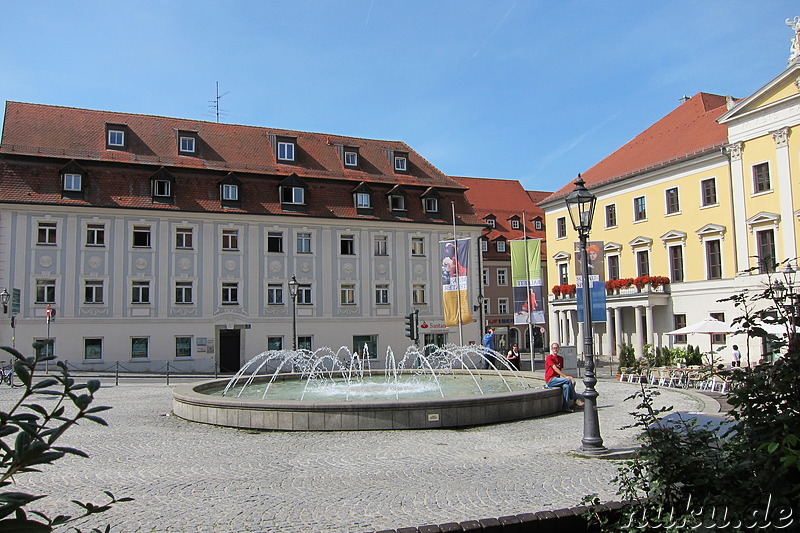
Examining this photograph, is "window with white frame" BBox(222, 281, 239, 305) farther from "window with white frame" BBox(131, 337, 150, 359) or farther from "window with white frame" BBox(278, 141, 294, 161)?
"window with white frame" BBox(278, 141, 294, 161)

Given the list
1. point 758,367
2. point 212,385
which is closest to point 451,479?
point 758,367

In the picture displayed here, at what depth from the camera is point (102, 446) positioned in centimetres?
1190

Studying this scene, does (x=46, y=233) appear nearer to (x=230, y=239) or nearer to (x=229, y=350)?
(x=230, y=239)

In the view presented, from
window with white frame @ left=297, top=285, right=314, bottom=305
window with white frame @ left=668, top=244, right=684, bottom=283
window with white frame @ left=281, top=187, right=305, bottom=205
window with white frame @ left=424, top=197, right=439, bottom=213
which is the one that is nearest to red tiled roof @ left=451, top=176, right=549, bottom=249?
window with white frame @ left=424, top=197, right=439, bottom=213

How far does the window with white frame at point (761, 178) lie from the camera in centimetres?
3700

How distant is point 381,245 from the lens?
139 ft

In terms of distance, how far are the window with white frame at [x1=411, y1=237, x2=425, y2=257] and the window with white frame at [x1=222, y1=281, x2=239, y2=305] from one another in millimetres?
11459

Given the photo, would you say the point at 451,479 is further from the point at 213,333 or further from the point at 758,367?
the point at 213,333

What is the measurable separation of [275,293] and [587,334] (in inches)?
1183

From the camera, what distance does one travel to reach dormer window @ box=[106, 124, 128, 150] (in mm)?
38188

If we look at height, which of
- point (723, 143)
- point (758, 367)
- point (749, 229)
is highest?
point (723, 143)

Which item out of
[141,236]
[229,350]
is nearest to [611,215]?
[229,350]

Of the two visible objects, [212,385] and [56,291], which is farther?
[56,291]

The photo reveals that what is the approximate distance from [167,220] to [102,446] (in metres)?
27.2
